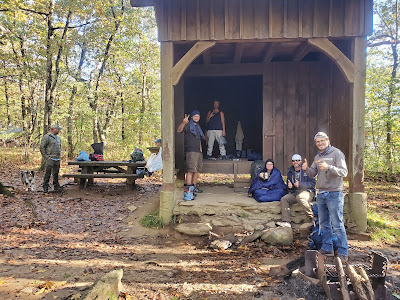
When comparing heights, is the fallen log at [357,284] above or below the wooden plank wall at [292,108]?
below

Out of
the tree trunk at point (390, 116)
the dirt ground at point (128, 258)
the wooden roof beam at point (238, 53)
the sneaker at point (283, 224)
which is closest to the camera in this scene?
the dirt ground at point (128, 258)

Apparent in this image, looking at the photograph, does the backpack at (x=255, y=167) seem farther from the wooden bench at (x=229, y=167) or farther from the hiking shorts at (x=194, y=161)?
the hiking shorts at (x=194, y=161)

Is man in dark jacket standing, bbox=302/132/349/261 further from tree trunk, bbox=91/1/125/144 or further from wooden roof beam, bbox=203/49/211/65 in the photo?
tree trunk, bbox=91/1/125/144

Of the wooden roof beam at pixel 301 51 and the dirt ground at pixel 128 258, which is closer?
the dirt ground at pixel 128 258

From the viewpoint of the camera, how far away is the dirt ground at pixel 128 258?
3.32 meters

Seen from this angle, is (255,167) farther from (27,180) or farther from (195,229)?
Answer: (27,180)

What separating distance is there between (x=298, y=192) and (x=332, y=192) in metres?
1.46

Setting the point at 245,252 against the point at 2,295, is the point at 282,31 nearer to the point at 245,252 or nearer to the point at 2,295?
the point at 245,252

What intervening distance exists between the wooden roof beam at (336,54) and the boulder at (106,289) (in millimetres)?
5143

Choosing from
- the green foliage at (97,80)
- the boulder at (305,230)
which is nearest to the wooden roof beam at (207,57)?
the boulder at (305,230)

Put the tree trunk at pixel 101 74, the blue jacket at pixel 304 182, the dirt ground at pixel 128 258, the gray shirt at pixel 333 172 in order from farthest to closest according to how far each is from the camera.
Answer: the tree trunk at pixel 101 74
the blue jacket at pixel 304 182
the gray shirt at pixel 333 172
the dirt ground at pixel 128 258

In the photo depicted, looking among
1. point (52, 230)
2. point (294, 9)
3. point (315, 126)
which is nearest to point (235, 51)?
point (294, 9)

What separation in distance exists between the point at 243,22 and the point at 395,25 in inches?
366

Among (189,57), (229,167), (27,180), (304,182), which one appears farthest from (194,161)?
(27,180)
